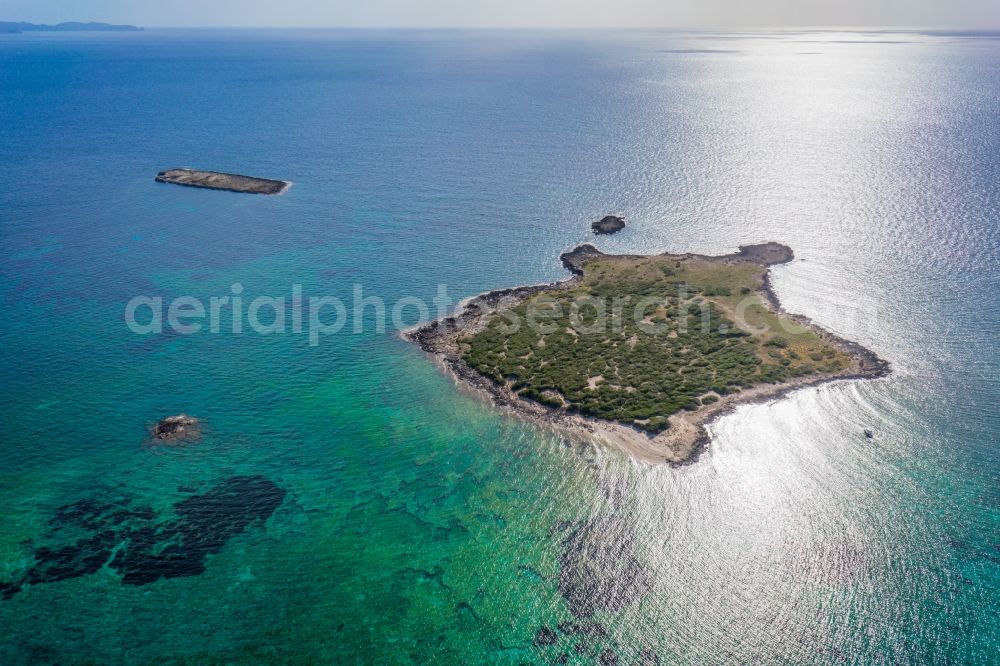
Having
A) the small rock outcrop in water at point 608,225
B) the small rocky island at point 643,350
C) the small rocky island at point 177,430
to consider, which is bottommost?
the small rocky island at point 177,430

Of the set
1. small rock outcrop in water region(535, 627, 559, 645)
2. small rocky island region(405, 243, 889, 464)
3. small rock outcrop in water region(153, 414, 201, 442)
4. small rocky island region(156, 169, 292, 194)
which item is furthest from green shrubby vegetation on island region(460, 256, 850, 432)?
small rocky island region(156, 169, 292, 194)

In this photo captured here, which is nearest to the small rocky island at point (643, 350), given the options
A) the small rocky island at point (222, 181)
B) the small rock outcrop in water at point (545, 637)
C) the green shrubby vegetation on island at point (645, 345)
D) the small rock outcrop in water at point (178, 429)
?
the green shrubby vegetation on island at point (645, 345)

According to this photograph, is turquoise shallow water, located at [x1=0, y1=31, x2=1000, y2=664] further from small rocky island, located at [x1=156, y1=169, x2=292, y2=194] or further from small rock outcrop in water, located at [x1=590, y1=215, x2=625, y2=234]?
Answer: small rocky island, located at [x1=156, y1=169, x2=292, y2=194]

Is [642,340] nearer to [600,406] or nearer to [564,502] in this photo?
[600,406]

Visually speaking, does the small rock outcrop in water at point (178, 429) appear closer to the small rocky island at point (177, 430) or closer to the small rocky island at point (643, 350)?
the small rocky island at point (177, 430)

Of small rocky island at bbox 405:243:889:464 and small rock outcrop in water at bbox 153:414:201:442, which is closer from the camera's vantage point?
small rock outcrop in water at bbox 153:414:201:442

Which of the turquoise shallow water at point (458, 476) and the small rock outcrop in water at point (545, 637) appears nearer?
the small rock outcrop in water at point (545, 637)

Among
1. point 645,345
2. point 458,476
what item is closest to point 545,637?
point 458,476
